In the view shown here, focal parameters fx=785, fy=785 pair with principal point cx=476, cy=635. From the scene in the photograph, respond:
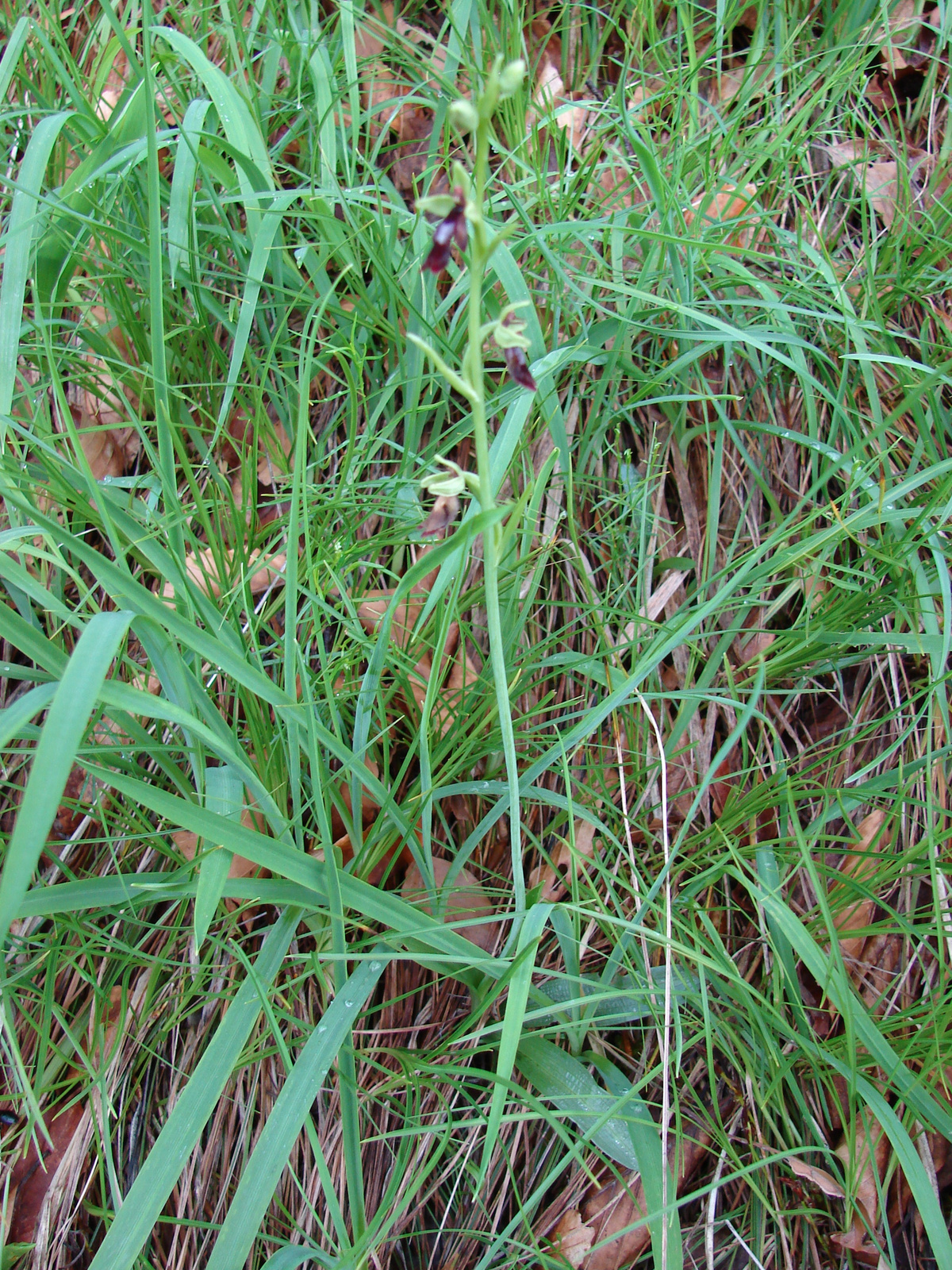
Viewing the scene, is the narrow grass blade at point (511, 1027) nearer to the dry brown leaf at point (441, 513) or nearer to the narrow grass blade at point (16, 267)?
the dry brown leaf at point (441, 513)

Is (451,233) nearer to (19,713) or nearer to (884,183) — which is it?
(19,713)

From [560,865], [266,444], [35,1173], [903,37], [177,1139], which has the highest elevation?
[903,37]

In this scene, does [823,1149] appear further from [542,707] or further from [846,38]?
[846,38]

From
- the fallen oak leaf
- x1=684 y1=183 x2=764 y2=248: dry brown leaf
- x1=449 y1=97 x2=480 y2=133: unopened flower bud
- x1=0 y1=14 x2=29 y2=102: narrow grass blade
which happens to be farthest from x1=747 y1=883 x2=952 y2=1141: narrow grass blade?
x1=0 y1=14 x2=29 y2=102: narrow grass blade

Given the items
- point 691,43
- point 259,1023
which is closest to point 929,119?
point 691,43

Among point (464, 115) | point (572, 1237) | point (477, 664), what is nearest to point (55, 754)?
point (464, 115)

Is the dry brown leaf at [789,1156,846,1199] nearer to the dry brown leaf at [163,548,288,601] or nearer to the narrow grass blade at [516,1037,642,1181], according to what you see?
the narrow grass blade at [516,1037,642,1181]

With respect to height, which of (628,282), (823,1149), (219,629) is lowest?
(823,1149)
